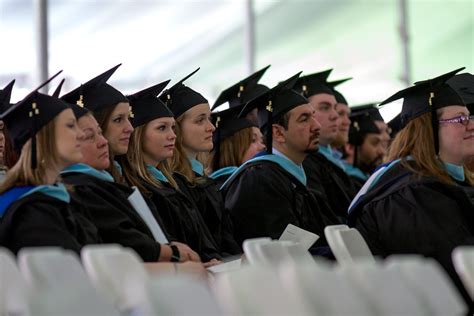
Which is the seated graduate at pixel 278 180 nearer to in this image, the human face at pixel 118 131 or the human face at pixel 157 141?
the human face at pixel 157 141

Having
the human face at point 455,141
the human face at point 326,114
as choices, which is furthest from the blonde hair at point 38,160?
the human face at point 326,114

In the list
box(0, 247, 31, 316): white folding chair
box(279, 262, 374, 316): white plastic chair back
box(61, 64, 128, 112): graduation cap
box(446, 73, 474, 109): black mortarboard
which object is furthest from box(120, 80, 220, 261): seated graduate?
box(279, 262, 374, 316): white plastic chair back

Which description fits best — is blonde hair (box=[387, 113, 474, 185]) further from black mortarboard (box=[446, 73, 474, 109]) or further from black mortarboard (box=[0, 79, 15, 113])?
black mortarboard (box=[0, 79, 15, 113])

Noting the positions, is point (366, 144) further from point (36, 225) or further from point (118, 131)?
point (36, 225)

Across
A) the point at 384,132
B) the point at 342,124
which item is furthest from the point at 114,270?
the point at 384,132

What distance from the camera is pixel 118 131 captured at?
5.73 m

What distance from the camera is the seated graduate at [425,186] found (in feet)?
18.9

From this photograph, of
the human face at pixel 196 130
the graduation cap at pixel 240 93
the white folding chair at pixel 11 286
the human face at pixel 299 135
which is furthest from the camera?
the graduation cap at pixel 240 93

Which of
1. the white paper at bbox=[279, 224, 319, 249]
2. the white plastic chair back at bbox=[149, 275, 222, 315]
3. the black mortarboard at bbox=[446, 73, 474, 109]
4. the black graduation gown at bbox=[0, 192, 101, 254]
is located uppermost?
the white plastic chair back at bbox=[149, 275, 222, 315]

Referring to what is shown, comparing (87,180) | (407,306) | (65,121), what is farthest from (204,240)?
(407,306)

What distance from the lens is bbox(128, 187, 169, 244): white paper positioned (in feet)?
18.0

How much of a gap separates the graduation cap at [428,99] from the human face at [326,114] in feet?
6.98

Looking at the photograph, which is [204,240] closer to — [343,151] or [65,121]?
[65,121]

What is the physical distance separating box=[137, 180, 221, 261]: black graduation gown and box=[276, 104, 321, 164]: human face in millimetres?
1067
